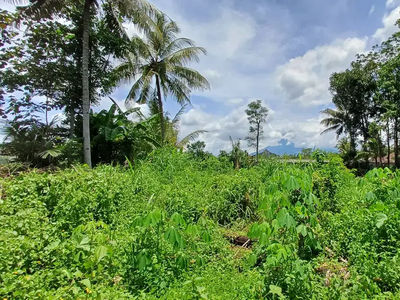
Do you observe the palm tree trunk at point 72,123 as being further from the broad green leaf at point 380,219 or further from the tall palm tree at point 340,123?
the tall palm tree at point 340,123

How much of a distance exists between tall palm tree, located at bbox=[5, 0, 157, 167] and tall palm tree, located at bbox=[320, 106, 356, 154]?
60.7ft

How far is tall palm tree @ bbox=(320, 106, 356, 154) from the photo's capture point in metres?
20.5

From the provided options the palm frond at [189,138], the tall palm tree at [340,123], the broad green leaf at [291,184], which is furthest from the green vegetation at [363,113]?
the broad green leaf at [291,184]

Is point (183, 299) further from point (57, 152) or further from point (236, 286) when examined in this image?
point (57, 152)

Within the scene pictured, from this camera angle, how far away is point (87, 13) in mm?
7559

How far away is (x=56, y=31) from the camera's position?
25.5ft

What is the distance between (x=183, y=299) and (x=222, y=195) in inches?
125

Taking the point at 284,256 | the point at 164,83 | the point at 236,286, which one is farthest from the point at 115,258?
the point at 164,83

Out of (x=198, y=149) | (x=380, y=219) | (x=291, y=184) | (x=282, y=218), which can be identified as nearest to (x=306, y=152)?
(x=380, y=219)

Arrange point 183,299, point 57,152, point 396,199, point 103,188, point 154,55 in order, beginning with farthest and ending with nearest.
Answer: point 154,55 < point 57,152 < point 103,188 < point 396,199 < point 183,299

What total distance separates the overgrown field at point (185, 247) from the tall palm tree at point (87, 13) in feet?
12.7

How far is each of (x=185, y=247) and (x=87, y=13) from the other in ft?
26.3

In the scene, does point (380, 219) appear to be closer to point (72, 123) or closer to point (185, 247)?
point (185, 247)

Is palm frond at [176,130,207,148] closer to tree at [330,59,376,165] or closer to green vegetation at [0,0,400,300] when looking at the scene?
green vegetation at [0,0,400,300]
